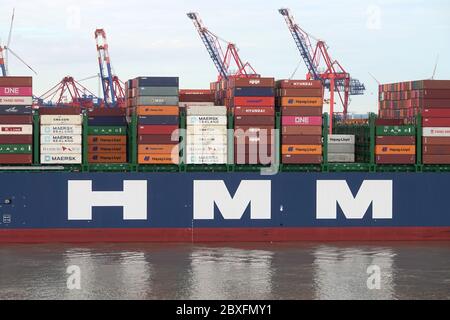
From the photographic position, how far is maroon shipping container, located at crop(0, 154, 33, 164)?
45000 mm

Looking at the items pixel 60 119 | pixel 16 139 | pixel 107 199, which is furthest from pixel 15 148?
pixel 107 199

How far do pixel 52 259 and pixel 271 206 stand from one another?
1094cm

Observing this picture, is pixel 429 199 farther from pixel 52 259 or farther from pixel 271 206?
pixel 52 259

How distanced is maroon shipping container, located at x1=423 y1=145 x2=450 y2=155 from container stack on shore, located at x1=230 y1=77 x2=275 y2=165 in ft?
25.1

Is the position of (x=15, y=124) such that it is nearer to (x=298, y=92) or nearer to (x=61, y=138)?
(x=61, y=138)

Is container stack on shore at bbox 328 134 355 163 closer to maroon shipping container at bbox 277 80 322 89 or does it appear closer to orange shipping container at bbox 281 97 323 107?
orange shipping container at bbox 281 97 323 107

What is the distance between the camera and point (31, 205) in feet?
147

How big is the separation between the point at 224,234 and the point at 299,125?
6.47 metres

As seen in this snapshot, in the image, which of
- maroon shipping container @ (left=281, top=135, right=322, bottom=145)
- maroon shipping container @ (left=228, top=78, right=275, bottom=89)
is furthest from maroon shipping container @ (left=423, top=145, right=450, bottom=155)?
maroon shipping container @ (left=228, top=78, right=275, bottom=89)

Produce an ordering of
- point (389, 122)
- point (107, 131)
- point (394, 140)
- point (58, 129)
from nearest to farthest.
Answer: point (58, 129) < point (107, 131) < point (394, 140) < point (389, 122)

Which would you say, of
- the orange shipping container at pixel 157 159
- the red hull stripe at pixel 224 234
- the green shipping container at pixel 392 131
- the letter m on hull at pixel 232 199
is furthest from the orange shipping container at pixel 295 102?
the red hull stripe at pixel 224 234

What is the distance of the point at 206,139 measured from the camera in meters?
45.9

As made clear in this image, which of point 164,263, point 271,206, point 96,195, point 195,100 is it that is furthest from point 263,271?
point 195,100

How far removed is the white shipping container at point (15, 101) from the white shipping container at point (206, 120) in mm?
7651
